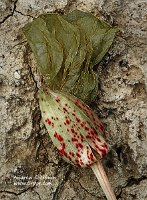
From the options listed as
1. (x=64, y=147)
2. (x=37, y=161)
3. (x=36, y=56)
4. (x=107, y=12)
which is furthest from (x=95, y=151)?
(x=107, y=12)

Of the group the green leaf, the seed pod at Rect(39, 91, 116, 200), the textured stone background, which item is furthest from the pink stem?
the green leaf

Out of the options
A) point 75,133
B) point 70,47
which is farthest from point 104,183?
point 70,47

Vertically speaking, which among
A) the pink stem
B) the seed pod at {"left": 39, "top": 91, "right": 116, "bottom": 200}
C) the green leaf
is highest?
the green leaf

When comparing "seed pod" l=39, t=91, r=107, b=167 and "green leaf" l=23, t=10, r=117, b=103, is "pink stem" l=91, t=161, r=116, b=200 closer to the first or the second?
"seed pod" l=39, t=91, r=107, b=167

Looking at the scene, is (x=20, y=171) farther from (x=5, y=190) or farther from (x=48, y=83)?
(x=48, y=83)

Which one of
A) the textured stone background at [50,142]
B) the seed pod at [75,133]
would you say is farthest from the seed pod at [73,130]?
the textured stone background at [50,142]

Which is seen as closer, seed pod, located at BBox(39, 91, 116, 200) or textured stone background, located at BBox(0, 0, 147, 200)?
seed pod, located at BBox(39, 91, 116, 200)
